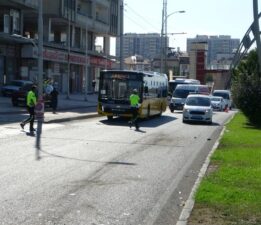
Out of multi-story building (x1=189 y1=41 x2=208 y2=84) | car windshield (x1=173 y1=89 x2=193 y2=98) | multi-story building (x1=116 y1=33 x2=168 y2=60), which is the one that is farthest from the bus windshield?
multi-story building (x1=116 y1=33 x2=168 y2=60)

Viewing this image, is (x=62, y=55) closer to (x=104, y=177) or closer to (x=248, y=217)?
(x=104, y=177)

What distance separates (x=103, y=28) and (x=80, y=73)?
8.28 metres

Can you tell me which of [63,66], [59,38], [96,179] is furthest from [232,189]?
[59,38]

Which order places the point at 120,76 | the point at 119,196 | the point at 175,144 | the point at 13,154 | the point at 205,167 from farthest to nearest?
the point at 120,76 → the point at 175,144 → the point at 13,154 → the point at 205,167 → the point at 119,196

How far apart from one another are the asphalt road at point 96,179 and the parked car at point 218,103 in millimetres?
34794

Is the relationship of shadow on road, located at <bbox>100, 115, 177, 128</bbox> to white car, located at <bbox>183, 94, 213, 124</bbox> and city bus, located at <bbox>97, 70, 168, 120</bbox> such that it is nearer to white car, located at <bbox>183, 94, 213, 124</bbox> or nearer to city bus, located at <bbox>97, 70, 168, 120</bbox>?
city bus, located at <bbox>97, 70, 168, 120</bbox>

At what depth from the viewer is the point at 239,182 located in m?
10.9

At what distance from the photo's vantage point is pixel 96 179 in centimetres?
Result: 1159

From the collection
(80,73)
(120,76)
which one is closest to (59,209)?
(120,76)

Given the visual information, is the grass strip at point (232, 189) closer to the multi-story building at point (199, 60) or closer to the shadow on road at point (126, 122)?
the shadow on road at point (126, 122)

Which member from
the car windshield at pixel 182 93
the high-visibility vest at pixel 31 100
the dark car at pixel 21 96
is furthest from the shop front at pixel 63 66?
the high-visibility vest at pixel 31 100

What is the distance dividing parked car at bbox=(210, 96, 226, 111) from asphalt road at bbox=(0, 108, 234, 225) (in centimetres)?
3479

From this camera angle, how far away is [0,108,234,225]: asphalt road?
8398 mm

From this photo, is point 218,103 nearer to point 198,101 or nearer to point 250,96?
point 198,101
